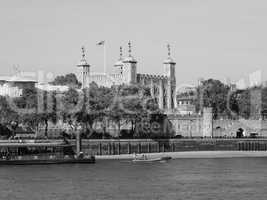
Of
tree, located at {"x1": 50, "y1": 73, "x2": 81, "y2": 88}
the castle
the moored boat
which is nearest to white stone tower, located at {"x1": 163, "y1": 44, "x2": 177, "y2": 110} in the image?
the castle

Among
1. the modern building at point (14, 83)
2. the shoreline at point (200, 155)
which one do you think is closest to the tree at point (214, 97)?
the modern building at point (14, 83)

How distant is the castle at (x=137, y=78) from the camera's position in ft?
516

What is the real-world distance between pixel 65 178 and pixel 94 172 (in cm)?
625

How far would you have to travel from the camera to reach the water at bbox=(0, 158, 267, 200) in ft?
221

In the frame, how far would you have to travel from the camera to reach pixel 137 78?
16162 cm

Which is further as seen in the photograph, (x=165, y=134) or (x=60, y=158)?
(x=165, y=134)

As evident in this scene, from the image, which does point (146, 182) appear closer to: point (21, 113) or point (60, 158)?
point (60, 158)

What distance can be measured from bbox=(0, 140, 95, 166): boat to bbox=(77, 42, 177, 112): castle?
56084 mm

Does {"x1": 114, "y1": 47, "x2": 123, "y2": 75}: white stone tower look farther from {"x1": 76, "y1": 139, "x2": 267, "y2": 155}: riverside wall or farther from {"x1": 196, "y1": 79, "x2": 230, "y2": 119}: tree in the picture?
{"x1": 76, "y1": 139, "x2": 267, "y2": 155}: riverside wall

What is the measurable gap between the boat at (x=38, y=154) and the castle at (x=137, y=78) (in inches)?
2208

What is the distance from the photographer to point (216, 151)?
11719 centimetres

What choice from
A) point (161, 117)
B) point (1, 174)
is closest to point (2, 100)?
point (161, 117)

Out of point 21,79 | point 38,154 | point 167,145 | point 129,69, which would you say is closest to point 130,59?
point 129,69

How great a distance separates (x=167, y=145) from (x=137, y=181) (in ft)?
135
